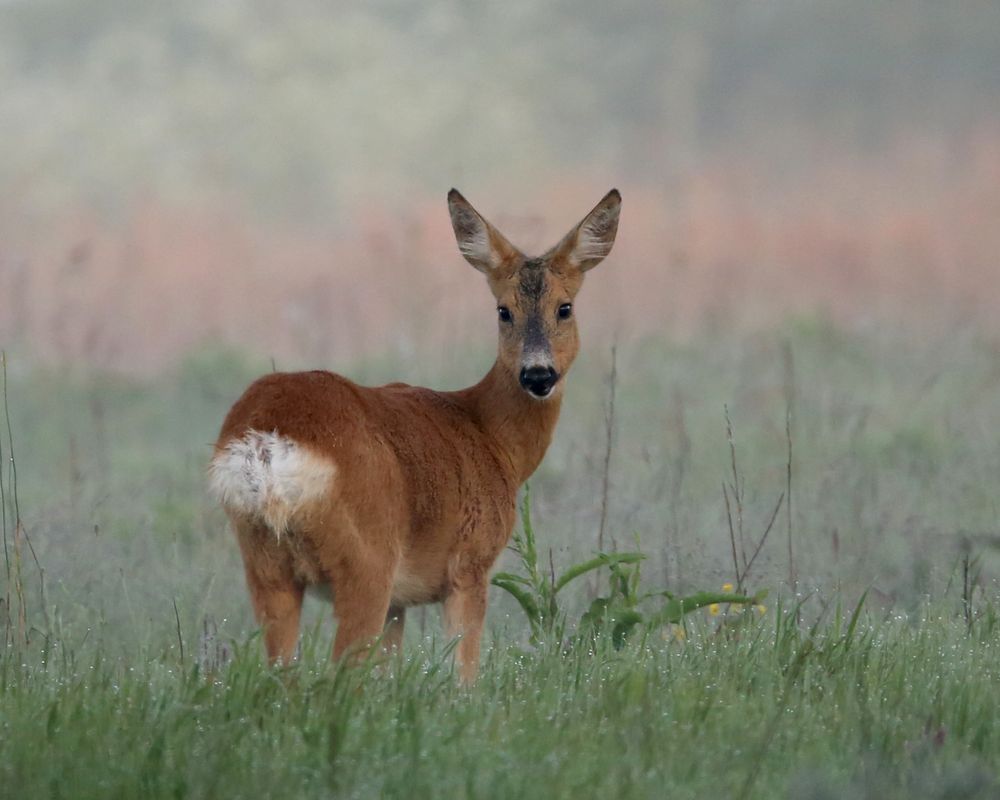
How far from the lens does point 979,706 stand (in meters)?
4.80

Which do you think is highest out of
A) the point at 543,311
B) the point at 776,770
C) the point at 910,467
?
the point at 543,311

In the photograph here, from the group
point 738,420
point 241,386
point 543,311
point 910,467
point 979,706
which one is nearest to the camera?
point 979,706

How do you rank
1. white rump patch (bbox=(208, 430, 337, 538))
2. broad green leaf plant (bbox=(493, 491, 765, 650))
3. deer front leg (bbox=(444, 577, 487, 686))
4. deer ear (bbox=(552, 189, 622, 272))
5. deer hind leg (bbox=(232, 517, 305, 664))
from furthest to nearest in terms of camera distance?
deer ear (bbox=(552, 189, 622, 272)) → deer front leg (bbox=(444, 577, 487, 686)) → broad green leaf plant (bbox=(493, 491, 765, 650)) → deer hind leg (bbox=(232, 517, 305, 664)) → white rump patch (bbox=(208, 430, 337, 538))

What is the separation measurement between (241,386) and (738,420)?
13.8ft

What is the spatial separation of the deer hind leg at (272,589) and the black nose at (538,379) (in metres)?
1.44

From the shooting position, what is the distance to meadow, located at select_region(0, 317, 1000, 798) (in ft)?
13.1

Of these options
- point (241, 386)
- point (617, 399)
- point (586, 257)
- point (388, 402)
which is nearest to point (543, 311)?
point (586, 257)

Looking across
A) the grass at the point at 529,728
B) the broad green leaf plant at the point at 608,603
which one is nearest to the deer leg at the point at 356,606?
the grass at the point at 529,728

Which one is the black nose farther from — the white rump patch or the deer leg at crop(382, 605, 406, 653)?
the white rump patch

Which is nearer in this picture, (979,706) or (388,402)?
(979,706)

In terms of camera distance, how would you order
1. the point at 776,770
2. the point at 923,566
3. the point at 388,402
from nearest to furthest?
the point at 776,770 < the point at 388,402 < the point at 923,566

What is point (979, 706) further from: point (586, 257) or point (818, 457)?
point (818, 457)

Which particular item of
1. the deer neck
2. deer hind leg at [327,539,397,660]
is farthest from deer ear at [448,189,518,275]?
deer hind leg at [327,539,397,660]

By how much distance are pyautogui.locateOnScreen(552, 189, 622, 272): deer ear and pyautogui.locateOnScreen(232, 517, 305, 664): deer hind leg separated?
2085mm
